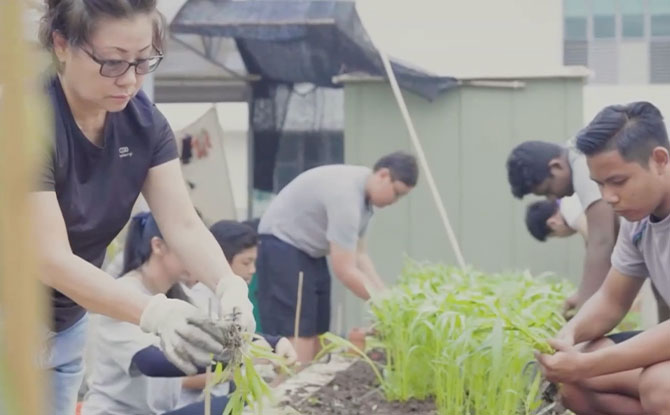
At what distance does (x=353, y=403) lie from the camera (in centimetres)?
447

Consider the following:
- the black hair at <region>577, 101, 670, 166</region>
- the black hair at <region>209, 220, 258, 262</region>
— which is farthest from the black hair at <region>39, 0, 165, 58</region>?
the black hair at <region>209, 220, 258, 262</region>

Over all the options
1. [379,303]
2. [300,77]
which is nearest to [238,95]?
[300,77]

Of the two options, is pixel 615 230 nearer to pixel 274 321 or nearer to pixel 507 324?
pixel 507 324

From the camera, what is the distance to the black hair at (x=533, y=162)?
15.1 feet

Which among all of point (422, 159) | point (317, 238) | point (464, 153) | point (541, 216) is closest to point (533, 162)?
point (541, 216)

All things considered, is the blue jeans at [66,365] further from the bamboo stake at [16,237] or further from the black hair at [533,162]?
the black hair at [533,162]

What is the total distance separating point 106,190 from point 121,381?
1.04 meters

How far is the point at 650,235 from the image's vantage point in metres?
3.01

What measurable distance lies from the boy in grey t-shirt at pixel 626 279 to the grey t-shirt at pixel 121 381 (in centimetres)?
113

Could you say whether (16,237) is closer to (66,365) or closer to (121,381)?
(66,365)

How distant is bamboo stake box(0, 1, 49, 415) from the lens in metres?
0.37

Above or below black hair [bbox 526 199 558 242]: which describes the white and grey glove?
above

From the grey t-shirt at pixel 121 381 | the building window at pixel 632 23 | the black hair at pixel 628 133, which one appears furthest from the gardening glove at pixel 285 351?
the building window at pixel 632 23

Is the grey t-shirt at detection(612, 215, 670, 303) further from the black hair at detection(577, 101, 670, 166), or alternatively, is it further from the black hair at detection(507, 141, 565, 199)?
the black hair at detection(507, 141, 565, 199)
